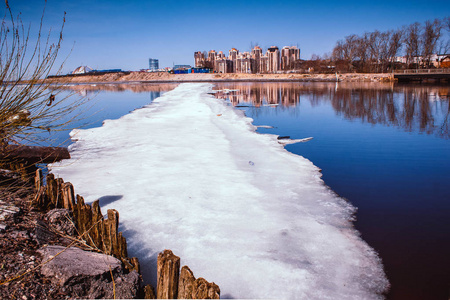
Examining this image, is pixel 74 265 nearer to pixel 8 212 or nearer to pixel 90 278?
pixel 90 278

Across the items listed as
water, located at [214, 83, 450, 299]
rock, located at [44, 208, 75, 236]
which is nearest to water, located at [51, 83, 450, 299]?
water, located at [214, 83, 450, 299]

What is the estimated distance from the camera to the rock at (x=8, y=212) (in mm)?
3692

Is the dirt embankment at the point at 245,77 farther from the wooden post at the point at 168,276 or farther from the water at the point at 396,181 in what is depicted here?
the wooden post at the point at 168,276

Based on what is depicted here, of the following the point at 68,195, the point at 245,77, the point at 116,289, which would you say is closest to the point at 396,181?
the point at 116,289

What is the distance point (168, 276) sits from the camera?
2373 mm

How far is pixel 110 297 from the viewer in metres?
2.79

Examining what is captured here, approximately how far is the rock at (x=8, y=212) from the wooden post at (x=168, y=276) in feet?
7.65

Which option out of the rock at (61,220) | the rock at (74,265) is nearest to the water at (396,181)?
the rock at (61,220)

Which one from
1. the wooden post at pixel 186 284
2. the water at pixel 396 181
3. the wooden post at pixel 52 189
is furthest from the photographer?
the wooden post at pixel 52 189

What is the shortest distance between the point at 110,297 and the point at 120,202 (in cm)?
246

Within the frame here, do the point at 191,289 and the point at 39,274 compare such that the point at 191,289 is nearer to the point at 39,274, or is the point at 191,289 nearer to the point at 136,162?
the point at 39,274

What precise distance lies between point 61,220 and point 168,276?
7.60 ft

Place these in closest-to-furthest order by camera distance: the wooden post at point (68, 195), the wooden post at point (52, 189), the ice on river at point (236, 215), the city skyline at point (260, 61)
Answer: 1. the ice on river at point (236, 215)
2. the wooden post at point (68, 195)
3. the wooden post at point (52, 189)
4. the city skyline at point (260, 61)

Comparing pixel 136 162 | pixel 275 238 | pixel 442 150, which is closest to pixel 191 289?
pixel 275 238
